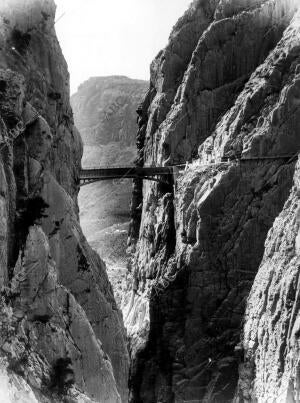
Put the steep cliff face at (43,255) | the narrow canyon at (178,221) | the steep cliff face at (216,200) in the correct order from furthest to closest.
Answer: the steep cliff face at (216,200), the narrow canyon at (178,221), the steep cliff face at (43,255)

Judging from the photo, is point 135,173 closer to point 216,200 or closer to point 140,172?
point 140,172

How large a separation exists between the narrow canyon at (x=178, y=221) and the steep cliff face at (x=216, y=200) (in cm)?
13

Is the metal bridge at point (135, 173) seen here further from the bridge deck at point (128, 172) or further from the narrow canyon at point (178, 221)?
the narrow canyon at point (178, 221)

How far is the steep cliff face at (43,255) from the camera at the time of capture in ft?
145

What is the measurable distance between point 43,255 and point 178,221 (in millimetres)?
42360

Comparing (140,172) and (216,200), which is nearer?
(216,200)


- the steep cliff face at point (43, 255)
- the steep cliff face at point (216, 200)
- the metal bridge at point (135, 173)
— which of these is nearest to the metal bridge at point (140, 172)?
the metal bridge at point (135, 173)

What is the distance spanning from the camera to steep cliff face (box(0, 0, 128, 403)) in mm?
44219

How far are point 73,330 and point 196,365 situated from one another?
3648 cm

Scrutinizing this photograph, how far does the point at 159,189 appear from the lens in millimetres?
95188

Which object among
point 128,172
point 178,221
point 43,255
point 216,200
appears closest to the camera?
point 43,255

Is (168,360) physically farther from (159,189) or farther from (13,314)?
(13,314)

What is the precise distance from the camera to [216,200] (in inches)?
3433

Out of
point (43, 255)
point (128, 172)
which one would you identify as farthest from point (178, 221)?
point (43, 255)
